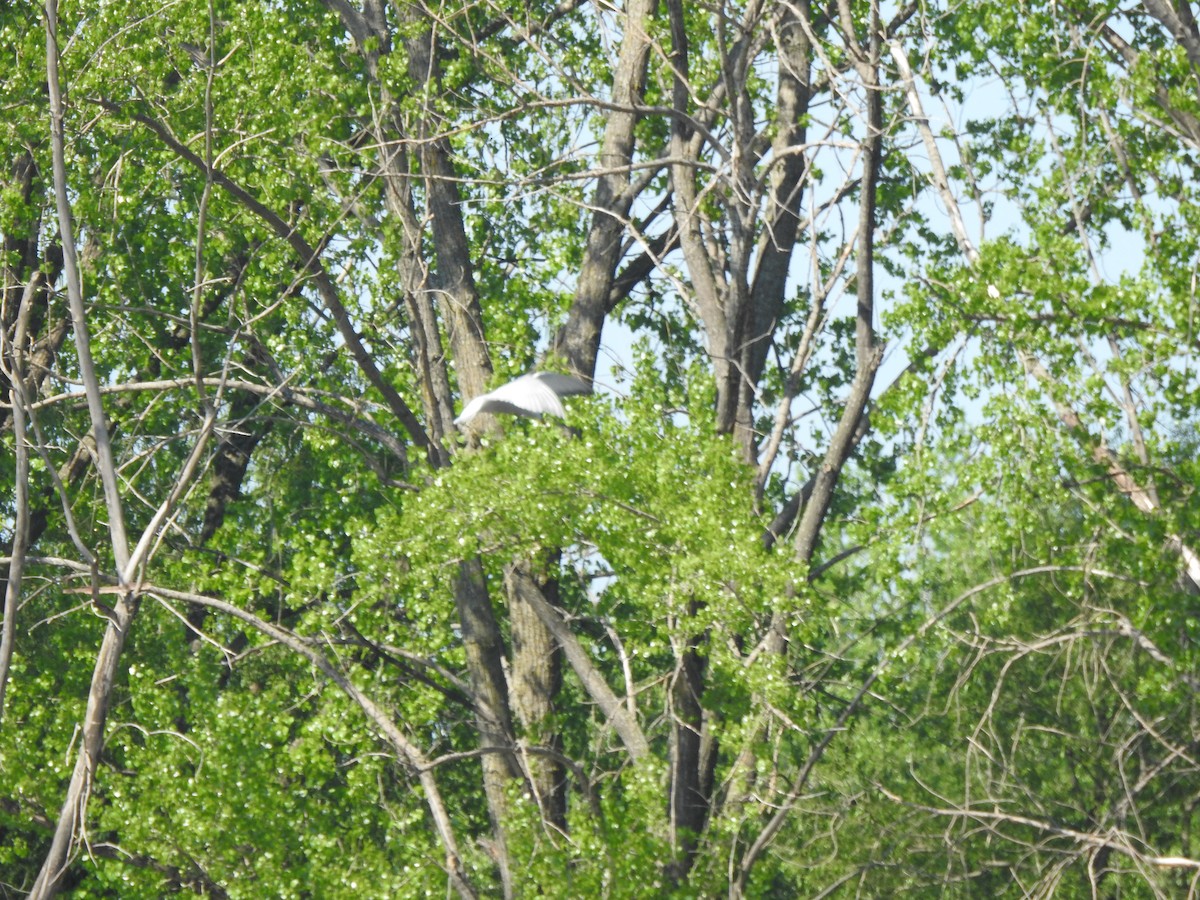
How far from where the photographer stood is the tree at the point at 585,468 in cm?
1010

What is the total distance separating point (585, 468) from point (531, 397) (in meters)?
0.67

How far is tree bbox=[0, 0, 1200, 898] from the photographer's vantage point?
1010cm

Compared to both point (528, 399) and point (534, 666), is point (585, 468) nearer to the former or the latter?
point (528, 399)

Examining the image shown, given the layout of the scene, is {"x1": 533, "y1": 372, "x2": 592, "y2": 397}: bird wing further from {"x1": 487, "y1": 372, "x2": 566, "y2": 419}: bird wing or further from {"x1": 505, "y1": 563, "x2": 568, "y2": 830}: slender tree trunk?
{"x1": 505, "y1": 563, "x2": 568, "y2": 830}: slender tree trunk

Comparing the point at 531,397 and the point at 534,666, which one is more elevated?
the point at 531,397

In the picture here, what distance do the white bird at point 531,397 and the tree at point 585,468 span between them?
0.18 meters

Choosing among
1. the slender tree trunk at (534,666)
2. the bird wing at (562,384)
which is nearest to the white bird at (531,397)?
the bird wing at (562,384)

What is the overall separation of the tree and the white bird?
0.18 m

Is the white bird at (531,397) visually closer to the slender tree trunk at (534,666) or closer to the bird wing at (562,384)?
the bird wing at (562,384)

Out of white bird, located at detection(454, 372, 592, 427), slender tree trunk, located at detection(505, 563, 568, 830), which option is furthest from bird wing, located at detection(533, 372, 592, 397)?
slender tree trunk, located at detection(505, 563, 568, 830)

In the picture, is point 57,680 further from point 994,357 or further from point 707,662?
point 994,357

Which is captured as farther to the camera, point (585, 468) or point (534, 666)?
point (534, 666)

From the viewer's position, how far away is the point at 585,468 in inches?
404

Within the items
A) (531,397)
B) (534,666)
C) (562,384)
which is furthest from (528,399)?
(534,666)
